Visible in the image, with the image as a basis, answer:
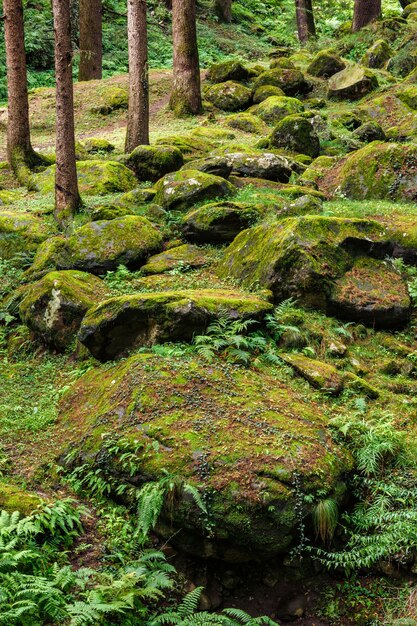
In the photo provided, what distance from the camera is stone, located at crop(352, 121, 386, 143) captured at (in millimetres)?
14773

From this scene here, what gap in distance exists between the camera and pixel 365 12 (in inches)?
972

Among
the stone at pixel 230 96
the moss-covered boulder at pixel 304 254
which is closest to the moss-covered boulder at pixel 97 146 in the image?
the stone at pixel 230 96

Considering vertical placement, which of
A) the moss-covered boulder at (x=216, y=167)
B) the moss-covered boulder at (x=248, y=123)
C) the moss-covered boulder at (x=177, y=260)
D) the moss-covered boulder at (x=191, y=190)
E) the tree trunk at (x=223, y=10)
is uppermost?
the tree trunk at (x=223, y=10)

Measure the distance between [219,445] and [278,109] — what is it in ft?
49.5

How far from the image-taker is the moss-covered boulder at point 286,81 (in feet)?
66.8

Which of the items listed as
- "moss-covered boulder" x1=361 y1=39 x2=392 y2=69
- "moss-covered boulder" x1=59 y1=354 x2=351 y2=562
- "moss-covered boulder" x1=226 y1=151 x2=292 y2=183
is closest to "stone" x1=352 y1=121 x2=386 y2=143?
"moss-covered boulder" x1=226 y1=151 x2=292 y2=183

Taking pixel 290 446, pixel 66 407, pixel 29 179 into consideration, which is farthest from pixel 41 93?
pixel 290 446

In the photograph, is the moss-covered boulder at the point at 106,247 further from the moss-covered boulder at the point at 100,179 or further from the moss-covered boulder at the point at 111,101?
the moss-covered boulder at the point at 111,101

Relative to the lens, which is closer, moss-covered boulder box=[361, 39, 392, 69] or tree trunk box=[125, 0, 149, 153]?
tree trunk box=[125, 0, 149, 153]

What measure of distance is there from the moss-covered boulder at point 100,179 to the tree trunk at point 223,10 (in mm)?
25266

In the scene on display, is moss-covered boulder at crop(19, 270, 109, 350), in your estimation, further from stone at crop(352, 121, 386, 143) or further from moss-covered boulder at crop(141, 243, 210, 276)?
stone at crop(352, 121, 386, 143)

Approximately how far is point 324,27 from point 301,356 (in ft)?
110

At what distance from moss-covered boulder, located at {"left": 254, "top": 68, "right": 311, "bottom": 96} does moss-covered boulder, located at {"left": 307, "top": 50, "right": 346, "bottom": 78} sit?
1.63m

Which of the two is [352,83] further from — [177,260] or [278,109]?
[177,260]
